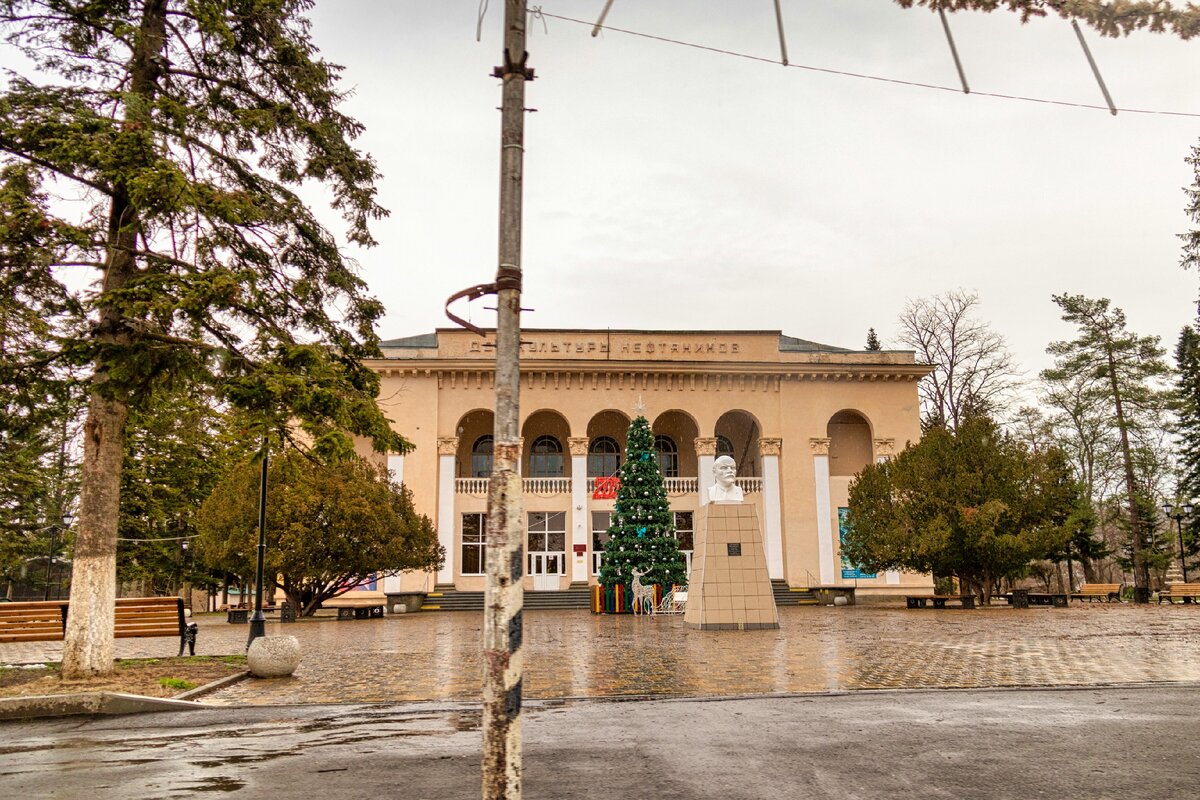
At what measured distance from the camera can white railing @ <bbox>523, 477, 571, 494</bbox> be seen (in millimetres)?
46344

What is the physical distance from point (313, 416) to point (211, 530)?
902 inches

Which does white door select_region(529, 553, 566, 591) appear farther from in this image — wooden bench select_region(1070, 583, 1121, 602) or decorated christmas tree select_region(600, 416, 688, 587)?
wooden bench select_region(1070, 583, 1121, 602)

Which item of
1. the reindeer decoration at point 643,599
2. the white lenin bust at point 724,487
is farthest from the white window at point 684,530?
the white lenin bust at point 724,487

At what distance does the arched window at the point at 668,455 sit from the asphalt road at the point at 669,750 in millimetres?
40456

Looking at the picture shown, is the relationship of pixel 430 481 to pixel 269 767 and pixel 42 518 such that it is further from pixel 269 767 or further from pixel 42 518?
pixel 269 767

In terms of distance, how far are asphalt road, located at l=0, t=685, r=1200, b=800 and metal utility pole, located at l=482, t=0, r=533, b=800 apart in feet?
5.77

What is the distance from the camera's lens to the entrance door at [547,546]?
45.1 metres

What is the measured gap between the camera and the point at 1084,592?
40812 millimetres

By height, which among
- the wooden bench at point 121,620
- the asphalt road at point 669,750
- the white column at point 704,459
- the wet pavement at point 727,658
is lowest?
the wet pavement at point 727,658

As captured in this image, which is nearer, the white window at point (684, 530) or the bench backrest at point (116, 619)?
the bench backrest at point (116, 619)

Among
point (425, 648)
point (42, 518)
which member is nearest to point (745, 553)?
point (425, 648)

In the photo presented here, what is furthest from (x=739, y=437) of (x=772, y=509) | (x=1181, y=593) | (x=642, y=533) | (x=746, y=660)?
(x=746, y=660)

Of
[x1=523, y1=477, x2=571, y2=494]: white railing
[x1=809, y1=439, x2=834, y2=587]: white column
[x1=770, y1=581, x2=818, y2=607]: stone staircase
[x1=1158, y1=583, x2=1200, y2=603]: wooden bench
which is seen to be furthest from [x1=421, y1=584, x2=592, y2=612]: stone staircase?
[x1=1158, y1=583, x2=1200, y2=603]: wooden bench

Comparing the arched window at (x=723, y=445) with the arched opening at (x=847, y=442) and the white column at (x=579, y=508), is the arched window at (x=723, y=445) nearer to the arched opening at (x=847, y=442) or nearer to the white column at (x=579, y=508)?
the arched opening at (x=847, y=442)
